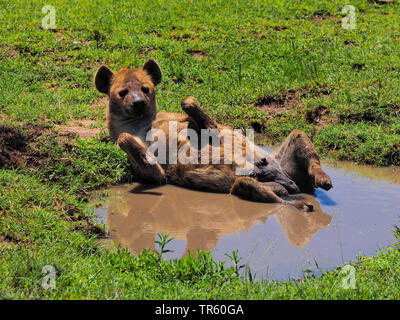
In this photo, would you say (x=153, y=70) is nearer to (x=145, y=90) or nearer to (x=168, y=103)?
(x=145, y=90)

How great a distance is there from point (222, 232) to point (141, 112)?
1.85m

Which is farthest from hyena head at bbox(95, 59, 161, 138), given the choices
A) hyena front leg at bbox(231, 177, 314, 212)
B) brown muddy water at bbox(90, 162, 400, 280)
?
hyena front leg at bbox(231, 177, 314, 212)

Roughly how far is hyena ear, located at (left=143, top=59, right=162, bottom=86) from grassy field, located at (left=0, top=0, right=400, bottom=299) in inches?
34.2

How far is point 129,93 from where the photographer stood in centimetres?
590

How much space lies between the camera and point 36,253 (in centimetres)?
358

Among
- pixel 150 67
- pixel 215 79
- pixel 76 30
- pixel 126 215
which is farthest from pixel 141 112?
pixel 76 30

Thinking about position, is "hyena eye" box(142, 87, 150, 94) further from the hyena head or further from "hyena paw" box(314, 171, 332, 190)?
"hyena paw" box(314, 171, 332, 190)

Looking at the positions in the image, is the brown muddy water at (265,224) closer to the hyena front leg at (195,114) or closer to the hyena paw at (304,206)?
the hyena paw at (304,206)

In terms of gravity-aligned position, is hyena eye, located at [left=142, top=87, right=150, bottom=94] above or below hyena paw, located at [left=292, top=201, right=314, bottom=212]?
above

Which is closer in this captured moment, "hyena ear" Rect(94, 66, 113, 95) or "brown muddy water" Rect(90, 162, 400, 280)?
"brown muddy water" Rect(90, 162, 400, 280)

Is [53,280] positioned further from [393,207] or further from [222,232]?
[393,207]

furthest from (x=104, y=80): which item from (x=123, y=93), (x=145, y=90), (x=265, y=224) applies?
(x=265, y=224)

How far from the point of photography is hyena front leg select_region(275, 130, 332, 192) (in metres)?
5.38

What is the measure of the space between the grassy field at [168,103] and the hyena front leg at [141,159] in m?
0.24
